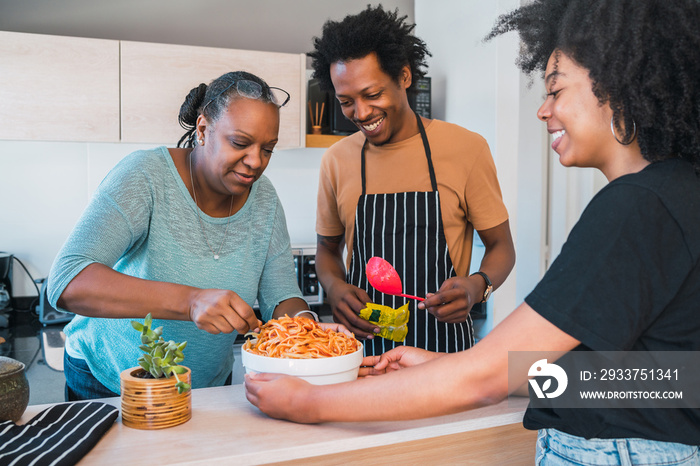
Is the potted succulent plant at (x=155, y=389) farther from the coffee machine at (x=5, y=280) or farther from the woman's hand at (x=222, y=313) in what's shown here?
the coffee machine at (x=5, y=280)

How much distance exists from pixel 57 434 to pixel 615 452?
2.92 ft

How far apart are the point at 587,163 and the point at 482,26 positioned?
203cm

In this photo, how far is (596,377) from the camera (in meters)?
0.87

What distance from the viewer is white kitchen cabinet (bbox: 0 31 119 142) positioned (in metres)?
2.46

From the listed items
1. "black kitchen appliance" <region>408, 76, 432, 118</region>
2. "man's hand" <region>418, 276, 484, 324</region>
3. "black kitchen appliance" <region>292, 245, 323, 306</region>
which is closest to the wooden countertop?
"man's hand" <region>418, 276, 484, 324</region>

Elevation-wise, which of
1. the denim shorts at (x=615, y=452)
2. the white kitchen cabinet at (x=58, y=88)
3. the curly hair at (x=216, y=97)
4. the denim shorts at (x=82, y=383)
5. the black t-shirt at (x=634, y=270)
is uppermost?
the white kitchen cabinet at (x=58, y=88)

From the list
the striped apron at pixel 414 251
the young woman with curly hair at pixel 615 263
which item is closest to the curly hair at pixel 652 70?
the young woman with curly hair at pixel 615 263

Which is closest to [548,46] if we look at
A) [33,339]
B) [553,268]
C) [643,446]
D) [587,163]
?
[587,163]

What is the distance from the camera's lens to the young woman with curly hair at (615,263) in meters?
0.76

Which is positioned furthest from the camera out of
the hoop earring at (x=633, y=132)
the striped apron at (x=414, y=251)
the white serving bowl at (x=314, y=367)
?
the striped apron at (x=414, y=251)

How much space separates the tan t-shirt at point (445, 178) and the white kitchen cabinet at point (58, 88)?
4.06 feet

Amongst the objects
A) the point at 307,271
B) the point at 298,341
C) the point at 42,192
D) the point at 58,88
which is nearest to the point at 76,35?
the point at 58,88

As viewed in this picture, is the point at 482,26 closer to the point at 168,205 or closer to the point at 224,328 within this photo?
the point at 168,205

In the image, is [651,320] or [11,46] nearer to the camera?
[651,320]
